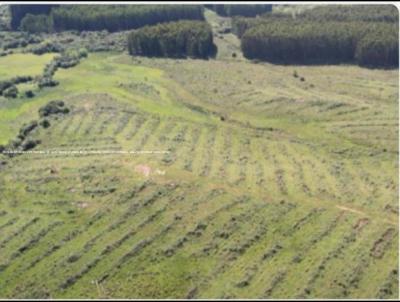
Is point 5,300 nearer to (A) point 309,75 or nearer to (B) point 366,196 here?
(B) point 366,196

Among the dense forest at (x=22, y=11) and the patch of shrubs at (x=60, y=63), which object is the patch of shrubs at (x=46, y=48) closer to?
the patch of shrubs at (x=60, y=63)

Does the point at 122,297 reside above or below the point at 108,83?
below

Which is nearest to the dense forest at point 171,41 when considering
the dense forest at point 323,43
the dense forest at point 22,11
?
the dense forest at point 323,43

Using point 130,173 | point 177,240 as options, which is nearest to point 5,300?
point 177,240

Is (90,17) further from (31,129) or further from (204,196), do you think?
(204,196)

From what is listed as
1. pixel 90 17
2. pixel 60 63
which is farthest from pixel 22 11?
pixel 60 63

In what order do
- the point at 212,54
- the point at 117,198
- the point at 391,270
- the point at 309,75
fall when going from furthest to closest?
1. the point at 212,54
2. the point at 309,75
3. the point at 117,198
4. the point at 391,270

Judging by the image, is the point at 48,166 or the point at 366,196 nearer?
the point at 366,196

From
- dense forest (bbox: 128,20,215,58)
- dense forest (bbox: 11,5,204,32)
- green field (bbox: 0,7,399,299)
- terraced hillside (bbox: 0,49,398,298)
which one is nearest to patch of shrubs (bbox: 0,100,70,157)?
green field (bbox: 0,7,399,299)

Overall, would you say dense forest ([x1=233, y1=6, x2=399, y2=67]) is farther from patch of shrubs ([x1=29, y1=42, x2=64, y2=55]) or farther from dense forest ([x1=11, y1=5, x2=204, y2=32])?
A: patch of shrubs ([x1=29, y1=42, x2=64, y2=55])
